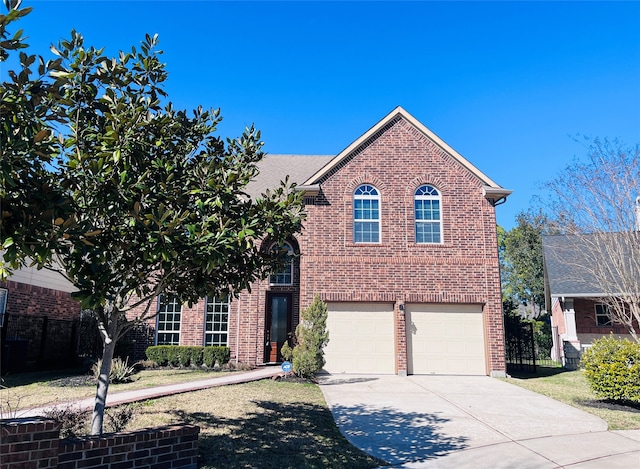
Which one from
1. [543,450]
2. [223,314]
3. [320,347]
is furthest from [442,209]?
[543,450]

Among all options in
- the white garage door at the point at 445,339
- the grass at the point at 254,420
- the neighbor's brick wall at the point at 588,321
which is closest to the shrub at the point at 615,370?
the white garage door at the point at 445,339

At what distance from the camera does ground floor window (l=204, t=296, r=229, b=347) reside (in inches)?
690

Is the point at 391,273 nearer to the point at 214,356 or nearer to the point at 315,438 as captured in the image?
the point at 214,356

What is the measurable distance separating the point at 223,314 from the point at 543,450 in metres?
12.5

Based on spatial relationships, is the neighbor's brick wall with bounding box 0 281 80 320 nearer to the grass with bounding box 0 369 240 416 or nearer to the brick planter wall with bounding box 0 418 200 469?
the grass with bounding box 0 369 240 416

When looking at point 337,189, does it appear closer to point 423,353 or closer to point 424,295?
point 424,295

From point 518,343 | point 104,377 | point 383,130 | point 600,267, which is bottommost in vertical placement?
point 518,343

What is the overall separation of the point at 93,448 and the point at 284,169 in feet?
56.2

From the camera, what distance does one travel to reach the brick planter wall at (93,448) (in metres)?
4.55

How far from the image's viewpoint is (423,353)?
53.0 feet

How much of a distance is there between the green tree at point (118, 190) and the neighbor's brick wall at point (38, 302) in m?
11.2

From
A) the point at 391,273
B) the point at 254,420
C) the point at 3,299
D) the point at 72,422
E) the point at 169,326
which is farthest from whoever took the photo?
the point at 169,326

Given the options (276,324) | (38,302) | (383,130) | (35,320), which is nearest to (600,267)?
(383,130)

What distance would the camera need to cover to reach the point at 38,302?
16859mm
